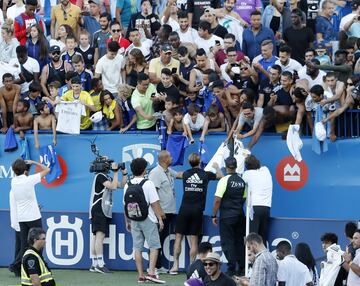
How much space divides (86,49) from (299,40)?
3.78 m

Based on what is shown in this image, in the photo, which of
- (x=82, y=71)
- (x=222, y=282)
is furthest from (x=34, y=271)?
(x=82, y=71)

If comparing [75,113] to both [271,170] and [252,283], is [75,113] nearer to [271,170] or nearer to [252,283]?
[271,170]

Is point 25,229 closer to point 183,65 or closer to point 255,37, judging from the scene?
point 183,65

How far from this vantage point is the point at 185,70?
77.9 ft

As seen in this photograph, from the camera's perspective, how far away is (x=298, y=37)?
24.8 metres

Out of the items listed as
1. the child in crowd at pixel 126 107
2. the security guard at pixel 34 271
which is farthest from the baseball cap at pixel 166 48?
the security guard at pixel 34 271

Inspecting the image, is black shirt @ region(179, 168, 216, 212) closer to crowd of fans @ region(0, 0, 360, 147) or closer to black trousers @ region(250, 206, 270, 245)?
black trousers @ region(250, 206, 270, 245)

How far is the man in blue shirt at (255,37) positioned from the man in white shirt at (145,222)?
4.27 metres

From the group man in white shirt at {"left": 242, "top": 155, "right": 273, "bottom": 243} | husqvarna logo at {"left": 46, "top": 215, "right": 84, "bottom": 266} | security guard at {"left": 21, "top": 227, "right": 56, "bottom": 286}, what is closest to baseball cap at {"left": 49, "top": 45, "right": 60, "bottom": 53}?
husqvarna logo at {"left": 46, "top": 215, "right": 84, "bottom": 266}

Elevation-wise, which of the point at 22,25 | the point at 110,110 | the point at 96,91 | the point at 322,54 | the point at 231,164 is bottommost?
the point at 231,164

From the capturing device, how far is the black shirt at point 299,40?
24688 mm

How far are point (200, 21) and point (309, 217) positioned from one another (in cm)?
441

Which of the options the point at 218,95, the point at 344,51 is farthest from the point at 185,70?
the point at 344,51

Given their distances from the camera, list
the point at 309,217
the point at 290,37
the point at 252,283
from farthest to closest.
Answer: the point at 290,37, the point at 309,217, the point at 252,283
